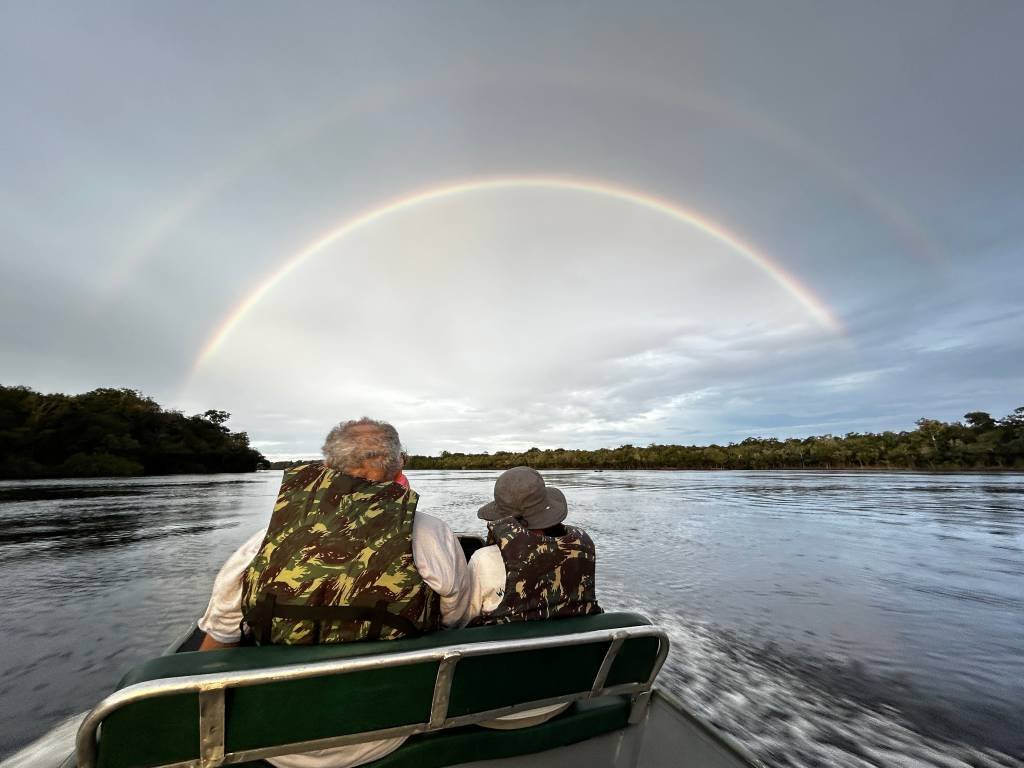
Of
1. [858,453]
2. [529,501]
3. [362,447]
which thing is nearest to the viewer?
[362,447]

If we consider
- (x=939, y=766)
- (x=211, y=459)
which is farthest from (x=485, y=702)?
(x=211, y=459)

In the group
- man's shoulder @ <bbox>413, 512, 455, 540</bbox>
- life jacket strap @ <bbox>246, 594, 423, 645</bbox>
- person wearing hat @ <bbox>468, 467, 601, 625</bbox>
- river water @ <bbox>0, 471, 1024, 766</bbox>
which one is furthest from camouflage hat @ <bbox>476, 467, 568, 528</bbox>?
river water @ <bbox>0, 471, 1024, 766</bbox>

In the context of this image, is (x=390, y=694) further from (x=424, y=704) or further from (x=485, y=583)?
(x=485, y=583)

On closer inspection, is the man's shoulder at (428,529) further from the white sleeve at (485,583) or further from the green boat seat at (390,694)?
the green boat seat at (390,694)

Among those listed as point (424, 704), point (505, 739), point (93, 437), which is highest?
point (93, 437)

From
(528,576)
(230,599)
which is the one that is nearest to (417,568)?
(528,576)

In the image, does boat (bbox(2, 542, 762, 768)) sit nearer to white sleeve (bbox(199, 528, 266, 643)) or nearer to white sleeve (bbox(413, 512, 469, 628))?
white sleeve (bbox(413, 512, 469, 628))

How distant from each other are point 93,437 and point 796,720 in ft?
319

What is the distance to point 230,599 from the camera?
7.30 ft

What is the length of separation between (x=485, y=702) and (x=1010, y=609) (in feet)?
31.4

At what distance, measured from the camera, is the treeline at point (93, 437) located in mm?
64625

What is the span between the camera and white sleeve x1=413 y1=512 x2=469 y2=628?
224 centimetres

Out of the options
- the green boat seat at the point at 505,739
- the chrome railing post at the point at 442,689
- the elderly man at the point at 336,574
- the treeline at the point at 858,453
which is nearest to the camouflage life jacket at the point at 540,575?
the elderly man at the point at 336,574

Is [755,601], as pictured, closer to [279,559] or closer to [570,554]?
[570,554]
